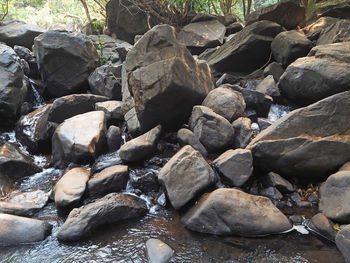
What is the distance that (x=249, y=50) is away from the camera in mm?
8016

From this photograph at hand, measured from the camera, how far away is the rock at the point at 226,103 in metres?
5.63

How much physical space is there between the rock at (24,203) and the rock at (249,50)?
5.72 m

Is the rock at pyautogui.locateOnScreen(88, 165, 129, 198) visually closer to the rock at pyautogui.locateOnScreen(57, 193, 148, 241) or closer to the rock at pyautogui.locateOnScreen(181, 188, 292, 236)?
the rock at pyautogui.locateOnScreen(57, 193, 148, 241)

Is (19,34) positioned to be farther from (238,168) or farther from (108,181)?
(238,168)

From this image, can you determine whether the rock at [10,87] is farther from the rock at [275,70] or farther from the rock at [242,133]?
the rock at [275,70]

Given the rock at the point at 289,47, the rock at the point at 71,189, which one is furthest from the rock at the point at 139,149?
the rock at the point at 289,47

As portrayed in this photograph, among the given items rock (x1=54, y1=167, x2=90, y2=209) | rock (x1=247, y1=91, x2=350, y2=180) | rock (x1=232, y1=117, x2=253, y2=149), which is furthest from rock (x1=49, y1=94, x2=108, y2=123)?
rock (x1=247, y1=91, x2=350, y2=180)

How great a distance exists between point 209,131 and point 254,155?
99 centimetres

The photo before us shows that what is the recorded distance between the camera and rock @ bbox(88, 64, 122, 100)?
8.00m

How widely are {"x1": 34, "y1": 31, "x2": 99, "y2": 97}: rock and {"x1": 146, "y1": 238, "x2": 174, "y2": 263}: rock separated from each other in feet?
21.5

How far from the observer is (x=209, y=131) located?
17.0ft

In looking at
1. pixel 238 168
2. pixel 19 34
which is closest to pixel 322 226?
pixel 238 168

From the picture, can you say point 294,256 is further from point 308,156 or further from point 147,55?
point 147,55

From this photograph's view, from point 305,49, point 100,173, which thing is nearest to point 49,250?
point 100,173
